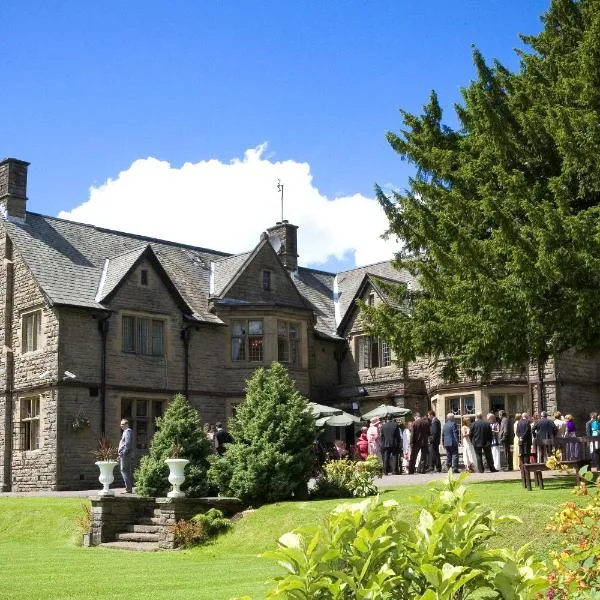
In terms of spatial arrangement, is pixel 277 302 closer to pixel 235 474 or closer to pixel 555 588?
pixel 235 474

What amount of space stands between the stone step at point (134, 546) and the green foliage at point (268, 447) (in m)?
2.34

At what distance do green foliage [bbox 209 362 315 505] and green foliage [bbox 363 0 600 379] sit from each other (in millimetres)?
2756

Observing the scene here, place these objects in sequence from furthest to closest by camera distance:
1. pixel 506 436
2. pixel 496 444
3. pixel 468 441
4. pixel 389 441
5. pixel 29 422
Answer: pixel 29 422
pixel 496 444
pixel 389 441
pixel 468 441
pixel 506 436

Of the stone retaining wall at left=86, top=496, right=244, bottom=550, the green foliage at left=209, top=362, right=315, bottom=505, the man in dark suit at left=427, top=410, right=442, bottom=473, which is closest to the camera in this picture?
the stone retaining wall at left=86, top=496, right=244, bottom=550

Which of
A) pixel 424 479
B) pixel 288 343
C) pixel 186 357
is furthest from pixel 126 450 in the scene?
pixel 288 343

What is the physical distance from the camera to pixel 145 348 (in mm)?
32344

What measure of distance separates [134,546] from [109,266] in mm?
16842

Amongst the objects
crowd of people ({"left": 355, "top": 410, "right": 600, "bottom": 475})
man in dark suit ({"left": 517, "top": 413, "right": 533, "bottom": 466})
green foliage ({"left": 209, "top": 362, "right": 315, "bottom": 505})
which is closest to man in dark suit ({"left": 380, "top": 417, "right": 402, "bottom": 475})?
crowd of people ({"left": 355, "top": 410, "right": 600, "bottom": 475})

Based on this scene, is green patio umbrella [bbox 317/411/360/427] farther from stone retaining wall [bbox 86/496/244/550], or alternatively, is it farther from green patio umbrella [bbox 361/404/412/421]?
stone retaining wall [bbox 86/496/244/550]

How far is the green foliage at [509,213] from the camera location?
1759 cm

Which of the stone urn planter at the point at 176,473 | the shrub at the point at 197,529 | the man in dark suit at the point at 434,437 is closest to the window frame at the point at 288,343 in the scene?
the man in dark suit at the point at 434,437

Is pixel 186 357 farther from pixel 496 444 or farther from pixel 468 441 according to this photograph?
pixel 496 444

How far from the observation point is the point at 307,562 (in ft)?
14.3

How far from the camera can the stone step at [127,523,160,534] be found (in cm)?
1903
